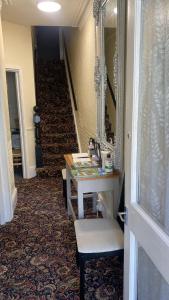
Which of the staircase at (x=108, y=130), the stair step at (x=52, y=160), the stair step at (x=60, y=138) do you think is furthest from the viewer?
the stair step at (x=60, y=138)

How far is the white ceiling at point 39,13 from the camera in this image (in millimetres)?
3178

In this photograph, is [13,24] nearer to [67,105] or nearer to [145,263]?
[67,105]

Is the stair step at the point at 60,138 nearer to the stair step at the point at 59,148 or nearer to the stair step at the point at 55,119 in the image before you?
the stair step at the point at 59,148

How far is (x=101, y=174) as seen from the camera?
2.27 metres

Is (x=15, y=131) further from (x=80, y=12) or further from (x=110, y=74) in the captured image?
(x=110, y=74)

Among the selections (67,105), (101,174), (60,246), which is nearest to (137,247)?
(101,174)

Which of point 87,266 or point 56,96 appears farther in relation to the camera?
point 56,96

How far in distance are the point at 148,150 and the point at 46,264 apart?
165 cm

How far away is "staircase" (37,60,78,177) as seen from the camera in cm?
496

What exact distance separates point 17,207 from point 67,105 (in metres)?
3.12

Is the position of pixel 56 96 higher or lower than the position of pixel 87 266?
higher

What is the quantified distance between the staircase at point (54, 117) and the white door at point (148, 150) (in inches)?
143

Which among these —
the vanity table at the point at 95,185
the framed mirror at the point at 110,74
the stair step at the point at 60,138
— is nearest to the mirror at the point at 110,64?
the framed mirror at the point at 110,74

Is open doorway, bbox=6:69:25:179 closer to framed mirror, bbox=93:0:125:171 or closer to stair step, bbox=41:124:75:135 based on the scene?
stair step, bbox=41:124:75:135
